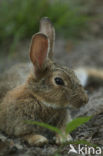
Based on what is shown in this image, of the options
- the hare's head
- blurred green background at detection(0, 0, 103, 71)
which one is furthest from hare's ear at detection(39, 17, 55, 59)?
blurred green background at detection(0, 0, 103, 71)

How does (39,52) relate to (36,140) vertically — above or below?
above

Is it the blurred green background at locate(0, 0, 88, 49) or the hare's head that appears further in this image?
the blurred green background at locate(0, 0, 88, 49)

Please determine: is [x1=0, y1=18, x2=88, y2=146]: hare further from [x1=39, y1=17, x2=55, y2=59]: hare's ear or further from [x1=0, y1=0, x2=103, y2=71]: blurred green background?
[x1=0, y1=0, x2=103, y2=71]: blurred green background

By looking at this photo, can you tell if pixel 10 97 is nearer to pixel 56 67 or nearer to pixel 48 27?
pixel 56 67

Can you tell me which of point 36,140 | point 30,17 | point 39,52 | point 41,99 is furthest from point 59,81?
point 30,17

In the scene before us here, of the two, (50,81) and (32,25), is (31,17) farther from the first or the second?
(50,81)
